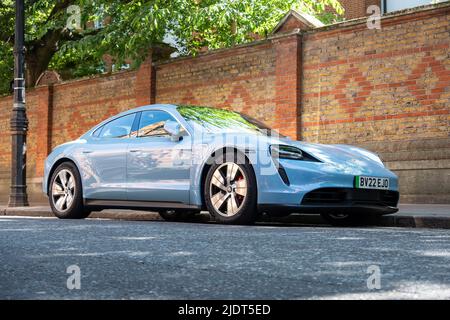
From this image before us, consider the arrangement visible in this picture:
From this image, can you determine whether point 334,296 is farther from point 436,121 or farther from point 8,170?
point 8,170

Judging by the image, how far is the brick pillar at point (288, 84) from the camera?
13047mm

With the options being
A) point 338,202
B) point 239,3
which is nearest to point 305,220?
point 338,202

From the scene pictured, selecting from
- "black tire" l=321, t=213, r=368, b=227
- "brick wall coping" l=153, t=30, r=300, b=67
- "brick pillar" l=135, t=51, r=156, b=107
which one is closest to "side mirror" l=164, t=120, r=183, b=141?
"black tire" l=321, t=213, r=368, b=227

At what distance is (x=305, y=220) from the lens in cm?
857

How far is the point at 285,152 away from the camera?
7207 mm

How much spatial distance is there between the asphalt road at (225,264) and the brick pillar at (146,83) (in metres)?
9.99

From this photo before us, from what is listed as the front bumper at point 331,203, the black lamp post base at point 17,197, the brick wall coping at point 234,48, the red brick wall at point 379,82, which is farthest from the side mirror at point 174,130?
the black lamp post base at point 17,197

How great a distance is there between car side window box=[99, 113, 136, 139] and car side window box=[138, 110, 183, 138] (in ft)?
0.71

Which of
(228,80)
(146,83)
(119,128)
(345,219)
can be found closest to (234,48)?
(228,80)

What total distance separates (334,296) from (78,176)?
21.6 feet

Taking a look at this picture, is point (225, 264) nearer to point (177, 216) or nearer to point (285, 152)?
point (285, 152)

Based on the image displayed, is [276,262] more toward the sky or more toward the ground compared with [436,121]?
more toward the ground

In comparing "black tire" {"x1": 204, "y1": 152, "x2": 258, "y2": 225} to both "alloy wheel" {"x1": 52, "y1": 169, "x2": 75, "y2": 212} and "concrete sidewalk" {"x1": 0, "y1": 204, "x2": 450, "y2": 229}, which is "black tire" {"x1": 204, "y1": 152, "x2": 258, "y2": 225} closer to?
"concrete sidewalk" {"x1": 0, "y1": 204, "x2": 450, "y2": 229}

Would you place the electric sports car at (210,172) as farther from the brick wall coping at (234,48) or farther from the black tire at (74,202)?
the brick wall coping at (234,48)
